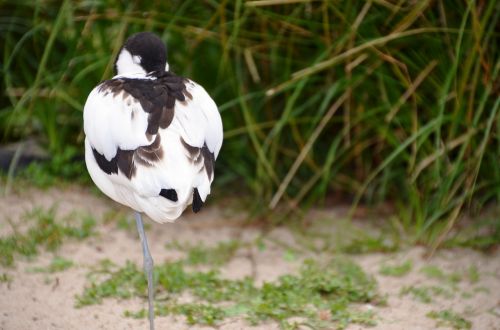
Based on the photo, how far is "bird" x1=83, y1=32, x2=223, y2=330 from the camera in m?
2.85

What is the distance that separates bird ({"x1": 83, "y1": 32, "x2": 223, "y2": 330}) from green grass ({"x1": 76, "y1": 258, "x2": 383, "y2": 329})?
36 centimetres

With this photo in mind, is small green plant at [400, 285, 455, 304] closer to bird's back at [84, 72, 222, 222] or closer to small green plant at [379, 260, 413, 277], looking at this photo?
small green plant at [379, 260, 413, 277]

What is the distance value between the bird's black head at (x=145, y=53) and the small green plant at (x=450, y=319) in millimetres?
1499

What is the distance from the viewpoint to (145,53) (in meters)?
3.27

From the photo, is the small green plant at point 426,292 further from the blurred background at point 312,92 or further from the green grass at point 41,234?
the green grass at point 41,234

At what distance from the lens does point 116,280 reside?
3.53 m

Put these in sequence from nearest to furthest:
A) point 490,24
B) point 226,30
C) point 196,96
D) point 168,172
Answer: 1. point 168,172
2. point 196,96
3. point 490,24
4. point 226,30

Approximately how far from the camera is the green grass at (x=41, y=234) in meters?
3.76

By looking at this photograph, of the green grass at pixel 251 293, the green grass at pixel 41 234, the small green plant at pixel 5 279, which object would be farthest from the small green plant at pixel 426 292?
the small green plant at pixel 5 279

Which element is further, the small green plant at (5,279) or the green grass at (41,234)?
the green grass at (41,234)

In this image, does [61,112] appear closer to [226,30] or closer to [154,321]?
[226,30]

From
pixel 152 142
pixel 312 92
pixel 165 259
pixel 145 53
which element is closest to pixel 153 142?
pixel 152 142

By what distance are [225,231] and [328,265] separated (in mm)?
740

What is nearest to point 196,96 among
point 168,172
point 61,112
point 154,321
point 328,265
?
point 168,172
